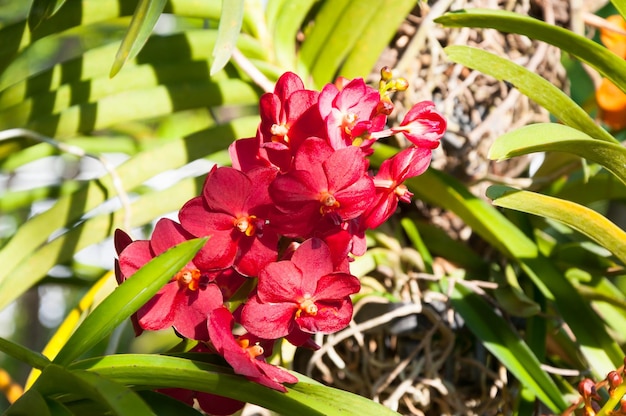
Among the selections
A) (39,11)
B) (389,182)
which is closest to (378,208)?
(389,182)

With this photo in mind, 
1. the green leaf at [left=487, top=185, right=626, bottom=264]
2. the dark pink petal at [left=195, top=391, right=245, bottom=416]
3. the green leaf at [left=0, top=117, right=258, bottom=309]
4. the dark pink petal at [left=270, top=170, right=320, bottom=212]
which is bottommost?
the green leaf at [left=0, top=117, right=258, bottom=309]

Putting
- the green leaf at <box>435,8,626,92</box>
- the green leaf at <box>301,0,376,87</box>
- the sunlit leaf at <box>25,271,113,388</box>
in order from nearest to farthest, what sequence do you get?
the green leaf at <box>435,8,626,92</box> → the sunlit leaf at <box>25,271,113,388</box> → the green leaf at <box>301,0,376,87</box>

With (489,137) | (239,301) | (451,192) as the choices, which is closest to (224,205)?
(239,301)

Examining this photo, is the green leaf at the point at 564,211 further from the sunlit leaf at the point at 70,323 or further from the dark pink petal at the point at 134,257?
the sunlit leaf at the point at 70,323

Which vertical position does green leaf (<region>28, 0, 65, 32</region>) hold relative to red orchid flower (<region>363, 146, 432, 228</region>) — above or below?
below

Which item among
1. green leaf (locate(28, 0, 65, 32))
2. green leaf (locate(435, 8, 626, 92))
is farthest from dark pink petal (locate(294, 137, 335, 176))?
green leaf (locate(28, 0, 65, 32))

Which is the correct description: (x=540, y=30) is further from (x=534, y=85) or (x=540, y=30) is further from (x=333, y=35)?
(x=333, y=35)

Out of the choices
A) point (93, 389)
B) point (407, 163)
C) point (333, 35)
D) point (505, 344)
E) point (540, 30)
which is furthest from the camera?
point (333, 35)

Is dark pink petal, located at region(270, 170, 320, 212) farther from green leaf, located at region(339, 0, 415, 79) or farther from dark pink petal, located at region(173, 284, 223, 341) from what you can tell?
green leaf, located at region(339, 0, 415, 79)
